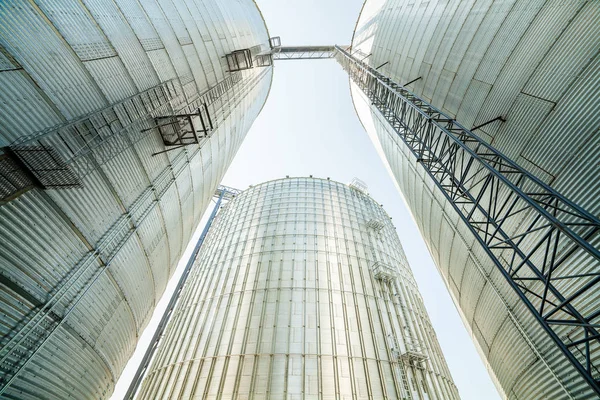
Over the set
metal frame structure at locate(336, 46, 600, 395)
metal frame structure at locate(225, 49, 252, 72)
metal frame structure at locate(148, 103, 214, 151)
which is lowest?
metal frame structure at locate(336, 46, 600, 395)

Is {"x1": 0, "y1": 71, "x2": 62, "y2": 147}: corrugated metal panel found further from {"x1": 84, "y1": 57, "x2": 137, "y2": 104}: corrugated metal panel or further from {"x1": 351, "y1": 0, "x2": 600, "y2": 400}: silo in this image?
{"x1": 351, "y1": 0, "x2": 600, "y2": 400}: silo

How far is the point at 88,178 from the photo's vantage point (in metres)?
7.23

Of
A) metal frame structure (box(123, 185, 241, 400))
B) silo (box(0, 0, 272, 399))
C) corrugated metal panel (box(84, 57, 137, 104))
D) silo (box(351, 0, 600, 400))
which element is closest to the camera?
silo (box(0, 0, 272, 399))

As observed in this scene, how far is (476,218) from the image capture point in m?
10.8

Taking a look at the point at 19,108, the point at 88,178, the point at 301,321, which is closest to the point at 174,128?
→ the point at 88,178

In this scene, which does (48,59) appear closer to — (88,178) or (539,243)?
(88,178)

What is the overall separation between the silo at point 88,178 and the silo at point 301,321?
4.11m

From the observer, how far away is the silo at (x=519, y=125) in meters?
6.73

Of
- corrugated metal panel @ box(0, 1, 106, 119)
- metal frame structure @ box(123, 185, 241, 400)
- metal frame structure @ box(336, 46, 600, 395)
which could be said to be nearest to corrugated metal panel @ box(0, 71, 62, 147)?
corrugated metal panel @ box(0, 1, 106, 119)

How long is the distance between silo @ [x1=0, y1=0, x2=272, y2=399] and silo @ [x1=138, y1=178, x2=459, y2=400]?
4.11 m

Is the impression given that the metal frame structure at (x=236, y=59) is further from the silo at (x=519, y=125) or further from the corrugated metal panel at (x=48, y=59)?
the corrugated metal panel at (x=48, y=59)

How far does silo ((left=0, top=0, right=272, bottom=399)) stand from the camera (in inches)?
223

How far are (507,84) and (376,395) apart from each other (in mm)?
12846

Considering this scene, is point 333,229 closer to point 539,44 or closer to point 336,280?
point 336,280
